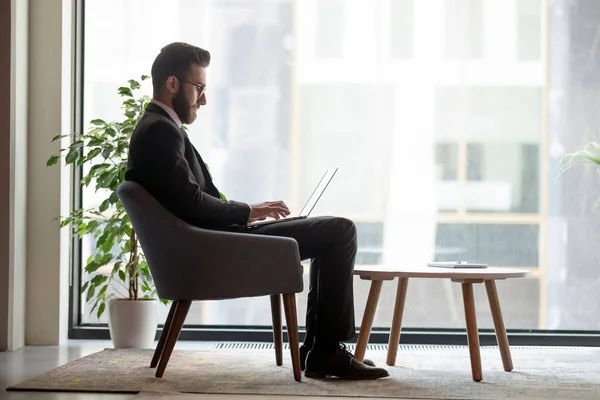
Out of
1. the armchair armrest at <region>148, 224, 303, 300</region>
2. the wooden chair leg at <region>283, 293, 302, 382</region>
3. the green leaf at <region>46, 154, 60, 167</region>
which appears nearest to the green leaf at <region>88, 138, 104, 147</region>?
the green leaf at <region>46, 154, 60, 167</region>

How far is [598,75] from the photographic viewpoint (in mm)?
4422

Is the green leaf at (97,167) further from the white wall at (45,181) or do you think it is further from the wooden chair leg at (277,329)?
the wooden chair leg at (277,329)

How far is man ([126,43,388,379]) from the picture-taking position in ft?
9.91

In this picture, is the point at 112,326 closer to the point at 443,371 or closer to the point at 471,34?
the point at 443,371

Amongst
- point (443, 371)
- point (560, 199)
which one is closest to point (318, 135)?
point (560, 199)

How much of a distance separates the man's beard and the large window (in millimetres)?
1227

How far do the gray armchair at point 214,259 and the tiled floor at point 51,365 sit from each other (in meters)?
0.38

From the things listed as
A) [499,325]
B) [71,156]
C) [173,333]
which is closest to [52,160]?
[71,156]

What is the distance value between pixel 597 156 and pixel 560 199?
0.36 m

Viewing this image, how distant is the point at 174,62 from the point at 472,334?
4.60 feet

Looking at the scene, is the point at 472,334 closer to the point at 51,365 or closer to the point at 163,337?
the point at 163,337

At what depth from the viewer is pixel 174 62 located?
3.26m

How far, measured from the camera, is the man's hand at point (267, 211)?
123 inches

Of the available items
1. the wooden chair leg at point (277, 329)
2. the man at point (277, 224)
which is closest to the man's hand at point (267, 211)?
the man at point (277, 224)
